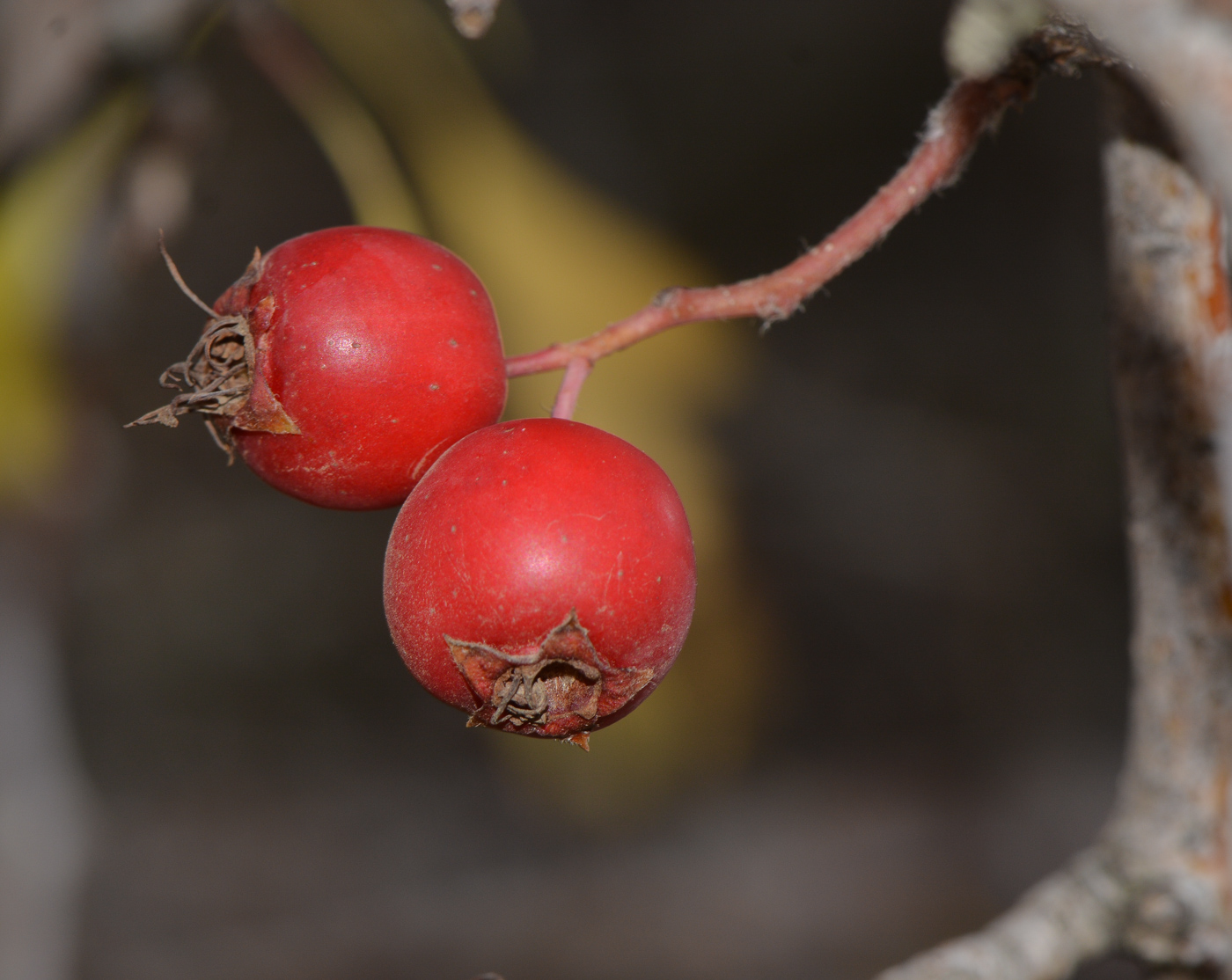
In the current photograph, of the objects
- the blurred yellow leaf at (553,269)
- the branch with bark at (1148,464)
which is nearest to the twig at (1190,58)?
the branch with bark at (1148,464)

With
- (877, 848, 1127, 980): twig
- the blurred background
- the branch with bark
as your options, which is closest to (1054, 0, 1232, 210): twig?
the branch with bark

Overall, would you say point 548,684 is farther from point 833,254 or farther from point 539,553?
point 833,254

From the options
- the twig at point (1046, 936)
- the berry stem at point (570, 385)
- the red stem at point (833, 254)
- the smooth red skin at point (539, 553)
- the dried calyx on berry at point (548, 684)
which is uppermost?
the red stem at point (833, 254)

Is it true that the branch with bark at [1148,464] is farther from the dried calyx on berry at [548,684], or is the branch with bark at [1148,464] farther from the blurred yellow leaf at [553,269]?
the blurred yellow leaf at [553,269]

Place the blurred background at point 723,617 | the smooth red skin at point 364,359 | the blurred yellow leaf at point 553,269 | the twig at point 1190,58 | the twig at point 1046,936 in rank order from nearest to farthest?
the twig at point 1190,58 < the smooth red skin at point 364,359 < the twig at point 1046,936 < the blurred yellow leaf at point 553,269 < the blurred background at point 723,617

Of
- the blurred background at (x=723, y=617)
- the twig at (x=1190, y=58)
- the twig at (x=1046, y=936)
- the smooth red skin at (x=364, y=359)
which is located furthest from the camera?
the blurred background at (x=723, y=617)

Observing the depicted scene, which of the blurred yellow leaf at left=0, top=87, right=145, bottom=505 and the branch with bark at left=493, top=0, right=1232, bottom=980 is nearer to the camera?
the branch with bark at left=493, top=0, right=1232, bottom=980

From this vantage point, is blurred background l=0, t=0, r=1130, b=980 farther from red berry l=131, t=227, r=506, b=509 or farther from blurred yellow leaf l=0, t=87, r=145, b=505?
red berry l=131, t=227, r=506, b=509

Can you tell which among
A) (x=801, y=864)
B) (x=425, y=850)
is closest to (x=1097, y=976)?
(x=801, y=864)
